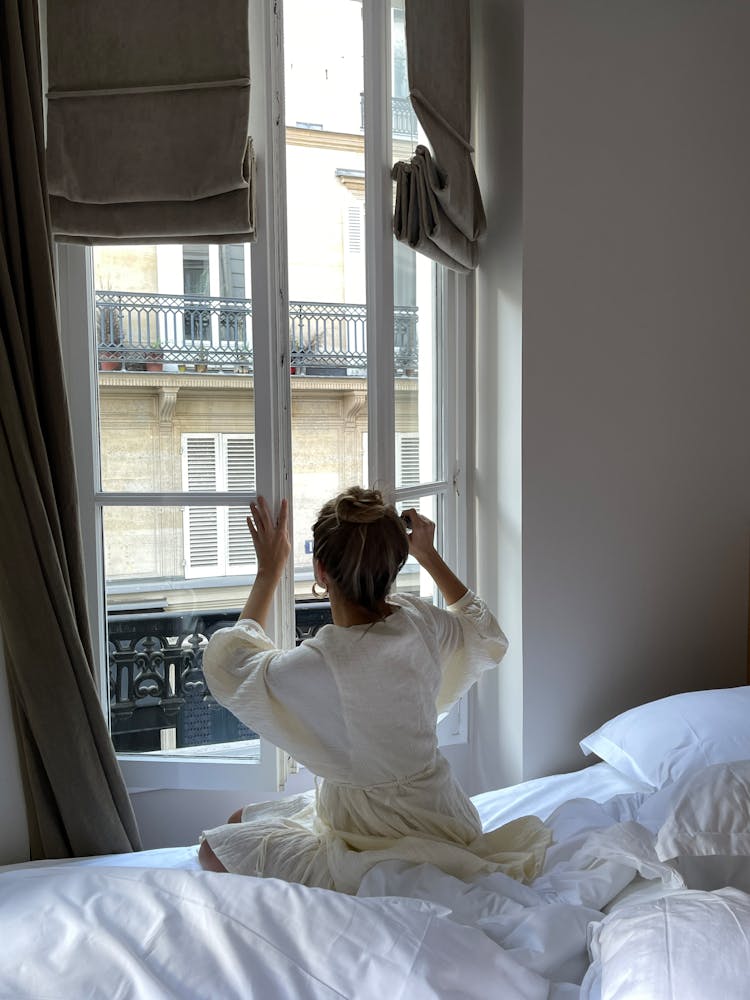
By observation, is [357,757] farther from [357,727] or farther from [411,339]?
[411,339]

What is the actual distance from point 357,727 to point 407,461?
0.84m

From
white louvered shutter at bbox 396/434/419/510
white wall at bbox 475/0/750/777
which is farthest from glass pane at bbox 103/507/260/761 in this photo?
white wall at bbox 475/0/750/777

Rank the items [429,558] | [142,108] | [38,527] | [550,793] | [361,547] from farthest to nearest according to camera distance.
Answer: [550,793] < [429,558] < [142,108] < [38,527] < [361,547]

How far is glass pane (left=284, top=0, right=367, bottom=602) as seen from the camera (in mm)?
1966

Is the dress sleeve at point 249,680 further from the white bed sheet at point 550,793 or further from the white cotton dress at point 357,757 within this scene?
the white bed sheet at point 550,793

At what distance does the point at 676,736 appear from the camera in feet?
5.99

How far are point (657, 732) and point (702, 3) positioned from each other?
1.86 metres

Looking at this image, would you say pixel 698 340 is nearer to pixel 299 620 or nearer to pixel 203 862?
pixel 299 620

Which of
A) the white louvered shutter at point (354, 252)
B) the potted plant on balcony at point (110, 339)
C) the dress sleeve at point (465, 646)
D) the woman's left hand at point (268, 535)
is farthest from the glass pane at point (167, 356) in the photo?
the dress sleeve at point (465, 646)

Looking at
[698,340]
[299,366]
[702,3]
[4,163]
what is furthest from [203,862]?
[702,3]

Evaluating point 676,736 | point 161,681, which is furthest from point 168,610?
point 676,736

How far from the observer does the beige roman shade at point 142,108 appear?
1.69 m

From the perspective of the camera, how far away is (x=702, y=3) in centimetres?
219

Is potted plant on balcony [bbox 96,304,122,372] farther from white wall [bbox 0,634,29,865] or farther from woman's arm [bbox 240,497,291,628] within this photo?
white wall [bbox 0,634,29,865]
